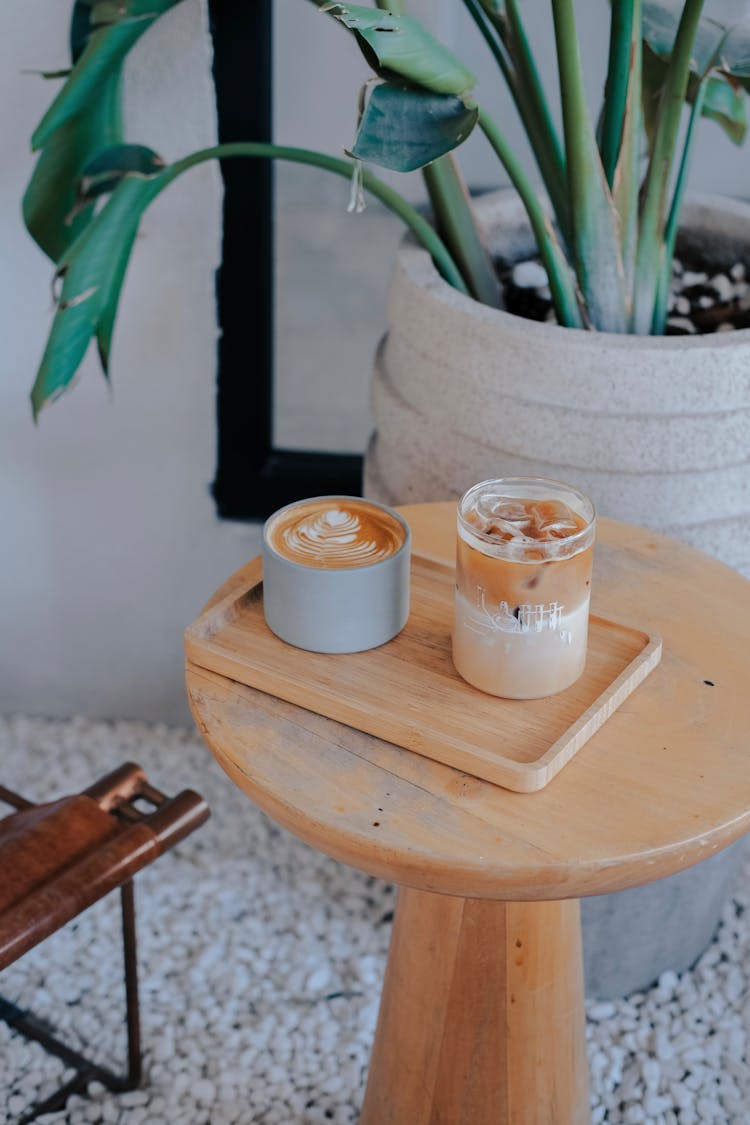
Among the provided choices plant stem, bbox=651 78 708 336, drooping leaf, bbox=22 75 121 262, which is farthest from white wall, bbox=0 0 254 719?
plant stem, bbox=651 78 708 336

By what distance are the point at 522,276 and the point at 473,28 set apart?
→ 0.40m

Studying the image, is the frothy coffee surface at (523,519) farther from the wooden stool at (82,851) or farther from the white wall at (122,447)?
the white wall at (122,447)

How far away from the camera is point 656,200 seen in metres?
1.35

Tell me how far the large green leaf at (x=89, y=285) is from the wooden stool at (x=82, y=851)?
452 mm

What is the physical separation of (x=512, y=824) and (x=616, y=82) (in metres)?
0.84

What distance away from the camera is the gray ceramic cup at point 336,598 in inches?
39.3

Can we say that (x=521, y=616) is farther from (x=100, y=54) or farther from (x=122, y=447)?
(x=122, y=447)

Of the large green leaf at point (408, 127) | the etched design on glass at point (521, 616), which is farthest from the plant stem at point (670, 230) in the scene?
the etched design on glass at point (521, 616)

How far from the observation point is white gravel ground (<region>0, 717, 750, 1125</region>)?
146 cm

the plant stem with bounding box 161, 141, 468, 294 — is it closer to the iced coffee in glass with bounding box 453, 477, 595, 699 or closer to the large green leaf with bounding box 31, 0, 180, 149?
the large green leaf with bounding box 31, 0, 180, 149

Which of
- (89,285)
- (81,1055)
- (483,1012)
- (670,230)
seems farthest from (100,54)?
(81,1055)

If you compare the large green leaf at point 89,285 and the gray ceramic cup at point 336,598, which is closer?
the gray ceramic cup at point 336,598

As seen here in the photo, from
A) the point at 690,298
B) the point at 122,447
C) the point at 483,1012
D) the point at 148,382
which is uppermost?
the point at 690,298

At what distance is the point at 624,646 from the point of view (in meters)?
1.05
